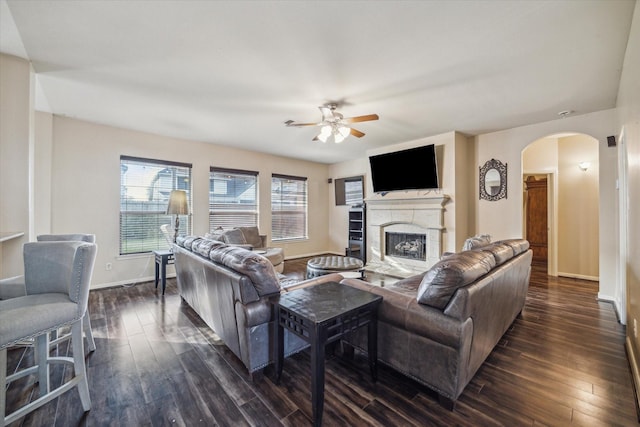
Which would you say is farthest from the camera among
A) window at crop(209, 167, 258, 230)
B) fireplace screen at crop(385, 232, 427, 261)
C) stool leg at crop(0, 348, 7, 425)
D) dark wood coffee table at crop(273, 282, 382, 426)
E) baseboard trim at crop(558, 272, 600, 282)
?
window at crop(209, 167, 258, 230)

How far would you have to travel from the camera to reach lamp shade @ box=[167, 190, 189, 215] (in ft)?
13.3

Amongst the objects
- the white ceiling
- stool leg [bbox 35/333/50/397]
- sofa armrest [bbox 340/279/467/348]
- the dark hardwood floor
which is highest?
the white ceiling

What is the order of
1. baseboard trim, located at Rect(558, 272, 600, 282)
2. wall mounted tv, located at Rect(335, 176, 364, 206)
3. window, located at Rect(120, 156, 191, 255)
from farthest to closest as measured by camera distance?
wall mounted tv, located at Rect(335, 176, 364, 206)
baseboard trim, located at Rect(558, 272, 600, 282)
window, located at Rect(120, 156, 191, 255)

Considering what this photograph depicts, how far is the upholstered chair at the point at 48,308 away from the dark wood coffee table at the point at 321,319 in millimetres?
1154

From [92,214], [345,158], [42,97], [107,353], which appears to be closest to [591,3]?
[107,353]

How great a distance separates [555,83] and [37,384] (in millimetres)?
5331

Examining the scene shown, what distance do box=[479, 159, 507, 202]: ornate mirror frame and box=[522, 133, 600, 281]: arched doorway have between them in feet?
2.99

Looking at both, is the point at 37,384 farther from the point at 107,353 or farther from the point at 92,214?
the point at 92,214

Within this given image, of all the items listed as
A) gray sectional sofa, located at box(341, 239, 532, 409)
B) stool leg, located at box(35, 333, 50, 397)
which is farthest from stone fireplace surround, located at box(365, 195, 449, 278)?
stool leg, located at box(35, 333, 50, 397)

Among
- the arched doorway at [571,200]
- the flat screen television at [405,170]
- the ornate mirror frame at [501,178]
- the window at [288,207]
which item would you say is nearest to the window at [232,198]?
the window at [288,207]

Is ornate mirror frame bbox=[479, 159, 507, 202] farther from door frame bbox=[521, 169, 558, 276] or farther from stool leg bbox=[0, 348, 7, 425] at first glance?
stool leg bbox=[0, 348, 7, 425]

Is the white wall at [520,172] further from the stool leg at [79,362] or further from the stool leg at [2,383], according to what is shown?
the stool leg at [2,383]

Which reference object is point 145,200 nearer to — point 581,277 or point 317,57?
point 317,57

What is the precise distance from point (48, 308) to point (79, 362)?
15.4 inches
